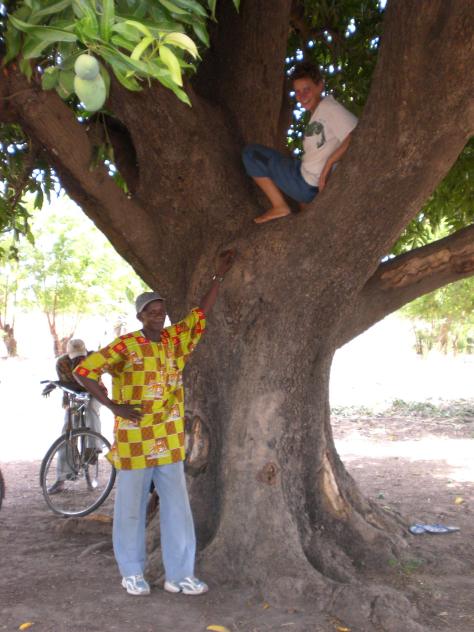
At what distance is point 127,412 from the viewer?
4.35 metres

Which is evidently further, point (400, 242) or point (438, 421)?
point (438, 421)

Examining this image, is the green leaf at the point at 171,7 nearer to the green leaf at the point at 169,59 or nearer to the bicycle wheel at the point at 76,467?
the green leaf at the point at 169,59

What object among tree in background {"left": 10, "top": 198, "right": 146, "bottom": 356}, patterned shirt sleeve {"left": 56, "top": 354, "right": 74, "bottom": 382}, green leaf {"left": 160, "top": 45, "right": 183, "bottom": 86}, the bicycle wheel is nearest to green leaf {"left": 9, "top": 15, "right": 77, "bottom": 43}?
green leaf {"left": 160, "top": 45, "right": 183, "bottom": 86}

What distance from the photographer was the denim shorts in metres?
4.82

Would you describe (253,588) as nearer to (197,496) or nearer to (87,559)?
(197,496)

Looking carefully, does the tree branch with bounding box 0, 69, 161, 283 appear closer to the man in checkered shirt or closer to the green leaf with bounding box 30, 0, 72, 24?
the man in checkered shirt

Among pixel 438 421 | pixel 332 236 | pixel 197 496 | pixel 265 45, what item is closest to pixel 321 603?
pixel 197 496

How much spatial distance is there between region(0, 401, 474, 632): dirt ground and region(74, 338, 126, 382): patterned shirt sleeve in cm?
136

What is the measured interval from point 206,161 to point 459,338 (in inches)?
1269

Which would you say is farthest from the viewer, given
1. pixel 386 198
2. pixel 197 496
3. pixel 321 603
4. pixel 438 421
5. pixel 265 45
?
pixel 438 421

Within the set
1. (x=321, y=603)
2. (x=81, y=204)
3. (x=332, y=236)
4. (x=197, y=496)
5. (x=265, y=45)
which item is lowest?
(x=321, y=603)

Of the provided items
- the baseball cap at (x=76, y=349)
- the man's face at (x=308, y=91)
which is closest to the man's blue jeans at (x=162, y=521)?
the man's face at (x=308, y=91)

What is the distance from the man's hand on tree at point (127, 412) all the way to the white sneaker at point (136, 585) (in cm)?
96

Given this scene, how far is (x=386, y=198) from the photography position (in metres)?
4.57
